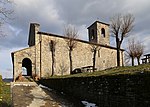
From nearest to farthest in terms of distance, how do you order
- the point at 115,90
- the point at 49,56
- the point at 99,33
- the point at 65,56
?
the point at 115,90 < the point at 49,56 < the point at 65,56 < the point at 99,33

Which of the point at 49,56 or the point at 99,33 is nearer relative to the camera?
the point at 49,56

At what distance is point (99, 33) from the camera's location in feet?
144

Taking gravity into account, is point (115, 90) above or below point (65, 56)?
below

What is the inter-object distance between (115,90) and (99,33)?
35.5m

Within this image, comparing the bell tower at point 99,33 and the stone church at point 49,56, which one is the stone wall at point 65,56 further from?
the bell tower at point 99,33

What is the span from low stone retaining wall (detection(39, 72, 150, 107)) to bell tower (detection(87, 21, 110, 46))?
99.3 feet

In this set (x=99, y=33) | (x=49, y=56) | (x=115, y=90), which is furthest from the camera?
(x=99, y=33)

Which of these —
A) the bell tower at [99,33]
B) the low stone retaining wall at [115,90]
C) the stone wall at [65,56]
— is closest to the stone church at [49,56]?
the stone wall at [65,56]

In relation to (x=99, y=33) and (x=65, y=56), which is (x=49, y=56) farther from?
(x=99, y=33)

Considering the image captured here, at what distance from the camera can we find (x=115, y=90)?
9062 mm

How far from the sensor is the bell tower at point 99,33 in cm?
4384

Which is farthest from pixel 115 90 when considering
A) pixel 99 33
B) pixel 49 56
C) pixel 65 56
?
pixel 99 33

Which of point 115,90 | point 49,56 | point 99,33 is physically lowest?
point 115,90

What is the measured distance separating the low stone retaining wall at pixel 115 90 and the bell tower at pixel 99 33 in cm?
3026
